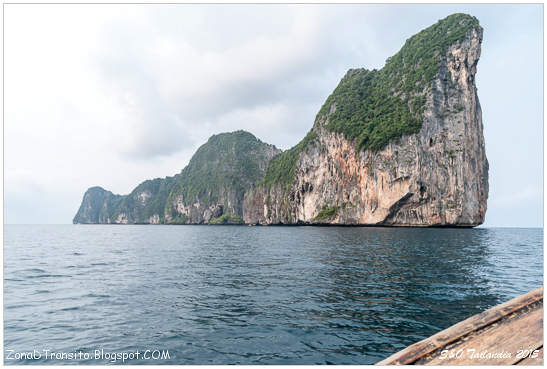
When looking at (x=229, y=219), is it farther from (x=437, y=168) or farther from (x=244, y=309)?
(x=244, y=309)

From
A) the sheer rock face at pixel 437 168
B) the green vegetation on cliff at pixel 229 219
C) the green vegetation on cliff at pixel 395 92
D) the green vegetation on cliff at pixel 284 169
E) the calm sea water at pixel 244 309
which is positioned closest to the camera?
the calm sea water at pixel 244 309

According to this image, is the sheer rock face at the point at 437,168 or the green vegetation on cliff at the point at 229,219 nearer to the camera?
the sheer rock face at the point at 437,168

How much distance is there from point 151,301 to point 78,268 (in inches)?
524

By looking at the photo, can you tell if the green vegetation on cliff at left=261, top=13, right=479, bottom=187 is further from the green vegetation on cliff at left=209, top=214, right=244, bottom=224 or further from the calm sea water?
the green vegetation on cliff at left=209, top=214, right=244, bottom=224

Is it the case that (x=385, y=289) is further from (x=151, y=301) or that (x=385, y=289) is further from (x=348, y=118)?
(x=348, y=118)

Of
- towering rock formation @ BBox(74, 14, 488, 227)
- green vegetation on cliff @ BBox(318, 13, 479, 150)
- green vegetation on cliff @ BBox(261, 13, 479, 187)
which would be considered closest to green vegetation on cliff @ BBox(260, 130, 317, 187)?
green vegetation on cliff @ BBox(261, 13, 479, 187)

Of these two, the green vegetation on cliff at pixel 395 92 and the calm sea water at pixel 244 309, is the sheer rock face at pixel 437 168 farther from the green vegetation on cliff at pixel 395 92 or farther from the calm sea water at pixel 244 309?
the calm sea water at pixel 244 309

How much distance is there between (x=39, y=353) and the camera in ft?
25.6

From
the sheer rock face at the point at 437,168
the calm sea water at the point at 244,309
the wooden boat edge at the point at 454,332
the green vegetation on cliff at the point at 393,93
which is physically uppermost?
the green vegetation on cliff at the point at 393,93

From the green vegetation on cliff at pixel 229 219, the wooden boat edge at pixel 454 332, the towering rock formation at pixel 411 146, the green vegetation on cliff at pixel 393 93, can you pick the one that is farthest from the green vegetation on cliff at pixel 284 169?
the wooden boat edge at pixel 454 332

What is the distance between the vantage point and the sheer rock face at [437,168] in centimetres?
7412

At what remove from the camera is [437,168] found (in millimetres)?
76062

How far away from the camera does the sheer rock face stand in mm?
74125

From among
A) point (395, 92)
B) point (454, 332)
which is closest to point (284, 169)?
point (395, 92)
